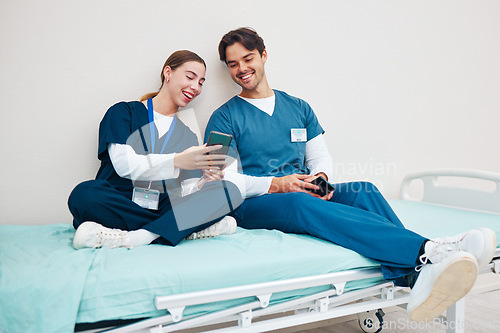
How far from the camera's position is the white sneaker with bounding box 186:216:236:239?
57.4 inches

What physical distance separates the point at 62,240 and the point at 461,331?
5.09 ft

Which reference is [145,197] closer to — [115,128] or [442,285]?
[115,128]

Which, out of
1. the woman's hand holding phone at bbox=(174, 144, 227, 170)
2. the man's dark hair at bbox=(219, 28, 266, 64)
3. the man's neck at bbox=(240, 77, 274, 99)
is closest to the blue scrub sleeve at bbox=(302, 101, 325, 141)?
the man's neck at bbox=(240, 77, 274, 99)

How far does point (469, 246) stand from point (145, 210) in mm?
1144

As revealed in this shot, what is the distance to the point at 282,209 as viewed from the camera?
157 cm

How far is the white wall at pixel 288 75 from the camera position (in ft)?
5.81

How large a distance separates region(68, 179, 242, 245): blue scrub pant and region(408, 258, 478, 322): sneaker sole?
0.75 m

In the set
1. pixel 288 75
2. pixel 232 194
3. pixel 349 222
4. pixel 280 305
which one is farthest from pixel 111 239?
pixel 288 75

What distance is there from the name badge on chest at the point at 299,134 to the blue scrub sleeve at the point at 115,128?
0.84m

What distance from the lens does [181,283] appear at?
1085 mm

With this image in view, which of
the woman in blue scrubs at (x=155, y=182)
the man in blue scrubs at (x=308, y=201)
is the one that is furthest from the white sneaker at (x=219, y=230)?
the man in blue scrubs at (x=308, y=201)

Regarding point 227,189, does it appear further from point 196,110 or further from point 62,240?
point 196,110

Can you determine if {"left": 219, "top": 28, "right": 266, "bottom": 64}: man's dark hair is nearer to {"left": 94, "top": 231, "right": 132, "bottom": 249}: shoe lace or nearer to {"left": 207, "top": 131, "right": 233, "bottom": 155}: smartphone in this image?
{"left": 207, "top": 131, "right": 233, "bottom": 155}: smartphone

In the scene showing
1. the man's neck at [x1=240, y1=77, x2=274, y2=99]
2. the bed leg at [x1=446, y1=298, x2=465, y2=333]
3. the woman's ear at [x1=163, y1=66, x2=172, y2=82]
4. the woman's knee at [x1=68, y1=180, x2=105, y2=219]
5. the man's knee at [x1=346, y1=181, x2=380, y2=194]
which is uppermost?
the woman's ear at [x1=163, y1=66, x2=172, y2=82]
